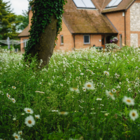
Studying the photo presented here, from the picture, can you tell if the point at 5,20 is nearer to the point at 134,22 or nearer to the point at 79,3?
the point at 79,3

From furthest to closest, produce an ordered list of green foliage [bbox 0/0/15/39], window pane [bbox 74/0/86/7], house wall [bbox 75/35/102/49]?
green foliage [bbox 0/0/15/39] < window pane [bbox 74/0/86/7] < house wall [bbox 75/35/102/49]

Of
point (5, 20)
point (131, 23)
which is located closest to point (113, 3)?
point (131, 23)

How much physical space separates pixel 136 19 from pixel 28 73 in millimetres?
25710

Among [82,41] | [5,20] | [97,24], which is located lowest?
[82,41]

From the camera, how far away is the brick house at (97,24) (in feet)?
84.6

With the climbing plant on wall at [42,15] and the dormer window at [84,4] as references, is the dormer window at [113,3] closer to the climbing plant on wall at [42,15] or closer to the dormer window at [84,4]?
the dormer window at [84,4]

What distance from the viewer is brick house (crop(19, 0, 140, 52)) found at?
2578cm

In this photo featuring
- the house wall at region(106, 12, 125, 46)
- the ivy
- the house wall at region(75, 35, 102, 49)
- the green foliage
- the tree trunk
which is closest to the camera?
the ivy

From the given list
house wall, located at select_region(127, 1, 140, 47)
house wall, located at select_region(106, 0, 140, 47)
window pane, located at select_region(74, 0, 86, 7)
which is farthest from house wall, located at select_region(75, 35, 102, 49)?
window pane, located at select_region(74, 0, 86, 7)

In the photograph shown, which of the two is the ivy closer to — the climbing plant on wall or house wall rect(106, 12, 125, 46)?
the climbing plant on wall

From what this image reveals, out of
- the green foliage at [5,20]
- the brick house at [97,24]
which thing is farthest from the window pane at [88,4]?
the green foliage at [5,20]

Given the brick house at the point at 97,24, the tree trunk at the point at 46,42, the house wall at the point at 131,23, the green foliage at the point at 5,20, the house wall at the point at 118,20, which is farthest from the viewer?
the green foliage at the point at 5,20

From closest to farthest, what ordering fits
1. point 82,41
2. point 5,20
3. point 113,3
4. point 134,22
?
point 82,41, point 134,22, point 113,3, point 5,20

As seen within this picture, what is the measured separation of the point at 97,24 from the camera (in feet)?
89.1
